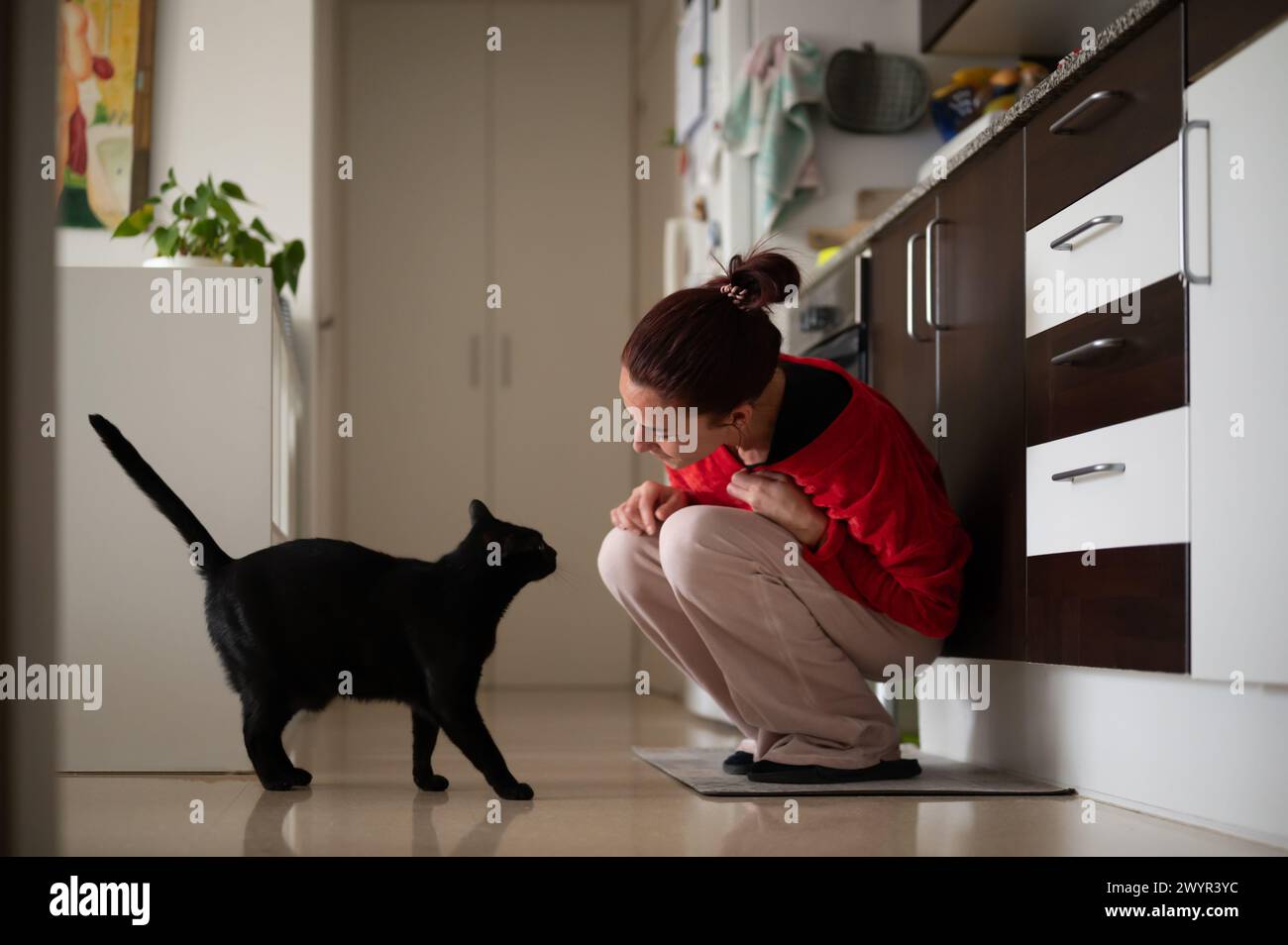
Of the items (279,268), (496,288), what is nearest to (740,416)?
(279,268)

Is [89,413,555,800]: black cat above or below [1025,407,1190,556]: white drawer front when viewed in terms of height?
below

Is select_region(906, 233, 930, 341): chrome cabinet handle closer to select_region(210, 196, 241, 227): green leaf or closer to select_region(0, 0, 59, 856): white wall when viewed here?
select_region(210, 196, 241, 227): green leaf

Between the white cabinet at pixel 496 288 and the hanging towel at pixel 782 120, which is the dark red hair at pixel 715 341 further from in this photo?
the white cabinet at pixel 496 288

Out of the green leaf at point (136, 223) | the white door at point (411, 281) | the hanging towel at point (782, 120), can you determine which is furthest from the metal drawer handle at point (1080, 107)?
the white door at point (411, 281)

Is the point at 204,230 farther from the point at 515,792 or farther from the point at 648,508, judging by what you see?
the point at 515,792

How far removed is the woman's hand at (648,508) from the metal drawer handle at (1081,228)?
702 mm

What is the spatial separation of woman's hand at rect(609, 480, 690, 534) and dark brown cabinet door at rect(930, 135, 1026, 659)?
52 centimetres

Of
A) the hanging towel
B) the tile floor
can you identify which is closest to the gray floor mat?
the tile floor

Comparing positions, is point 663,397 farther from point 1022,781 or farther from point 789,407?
point 1022,781

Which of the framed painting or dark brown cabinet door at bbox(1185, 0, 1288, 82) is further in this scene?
the framed painting

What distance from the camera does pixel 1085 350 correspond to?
1824 millimetres

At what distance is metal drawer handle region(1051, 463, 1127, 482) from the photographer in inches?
69.2

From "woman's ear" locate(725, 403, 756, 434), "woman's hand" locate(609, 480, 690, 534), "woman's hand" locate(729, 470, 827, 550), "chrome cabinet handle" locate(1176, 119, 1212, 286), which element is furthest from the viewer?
"woman's hand" locate(609, 480, 690, 534)

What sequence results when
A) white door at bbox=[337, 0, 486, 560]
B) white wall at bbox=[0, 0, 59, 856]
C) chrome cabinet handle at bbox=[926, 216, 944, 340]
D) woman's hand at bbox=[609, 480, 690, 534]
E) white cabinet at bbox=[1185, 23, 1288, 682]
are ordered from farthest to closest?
white door at bbox=[337, 0, 486, 560]
chrome cabinet handle at bbox=[926, 216, 944, 340]
woman's hand at bbox=[609, 480, 690, 534]
white cabinet at bbox=[1185, 23, 1288, 682]
white wall at bbox=[0, 0, 59, 856]
